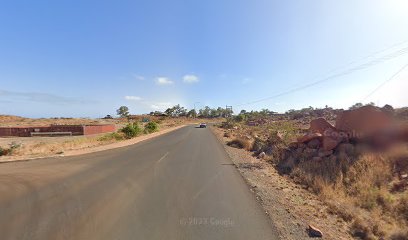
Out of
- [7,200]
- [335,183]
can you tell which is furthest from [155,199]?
[335,183]

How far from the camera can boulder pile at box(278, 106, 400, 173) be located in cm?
1522

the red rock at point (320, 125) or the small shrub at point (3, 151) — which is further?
the small shrub at point (3, 151)

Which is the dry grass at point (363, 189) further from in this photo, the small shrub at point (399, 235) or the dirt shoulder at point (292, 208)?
the dirt shoulder at point (292, 208)

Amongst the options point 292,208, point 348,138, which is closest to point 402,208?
point 292,208

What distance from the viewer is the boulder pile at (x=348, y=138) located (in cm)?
1522

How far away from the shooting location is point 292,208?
8.48 metres

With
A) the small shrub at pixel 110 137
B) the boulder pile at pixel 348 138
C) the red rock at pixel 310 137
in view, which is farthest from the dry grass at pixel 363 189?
the small shrub at pixel 110 137

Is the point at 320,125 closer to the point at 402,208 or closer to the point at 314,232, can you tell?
the point at 402,208

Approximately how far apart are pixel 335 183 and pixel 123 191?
297 inches

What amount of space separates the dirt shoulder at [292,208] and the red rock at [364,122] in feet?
20.6

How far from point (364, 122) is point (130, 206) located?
14006 mm

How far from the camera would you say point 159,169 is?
47.8 feet

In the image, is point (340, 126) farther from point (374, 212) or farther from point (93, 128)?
point (93, 128)

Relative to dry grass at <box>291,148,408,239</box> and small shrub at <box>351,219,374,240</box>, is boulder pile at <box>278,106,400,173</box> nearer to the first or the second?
dry grass at <box>291,148,408,239</box>
